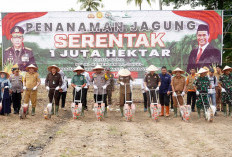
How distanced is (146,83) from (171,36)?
4.98 m

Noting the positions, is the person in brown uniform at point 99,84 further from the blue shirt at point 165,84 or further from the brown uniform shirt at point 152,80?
the blue shirt at point 165,84

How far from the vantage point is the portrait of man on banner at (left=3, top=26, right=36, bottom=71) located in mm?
14766

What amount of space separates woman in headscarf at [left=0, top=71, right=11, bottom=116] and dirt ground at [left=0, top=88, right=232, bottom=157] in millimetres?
347

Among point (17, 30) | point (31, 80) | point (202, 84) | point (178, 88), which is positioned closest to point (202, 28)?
point (202, 84)

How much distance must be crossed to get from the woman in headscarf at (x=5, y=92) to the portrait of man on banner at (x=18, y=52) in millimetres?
4326

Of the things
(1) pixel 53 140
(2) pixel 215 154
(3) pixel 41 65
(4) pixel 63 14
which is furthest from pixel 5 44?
(2) pixel 215 154

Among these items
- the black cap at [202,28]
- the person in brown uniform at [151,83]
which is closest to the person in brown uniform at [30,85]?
the person in brown uniform at [151,83]

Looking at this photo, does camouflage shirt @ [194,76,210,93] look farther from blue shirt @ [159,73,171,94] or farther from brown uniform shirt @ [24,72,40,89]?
brown uniform shirt @ [24,72,40,89]

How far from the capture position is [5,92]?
10.5 m

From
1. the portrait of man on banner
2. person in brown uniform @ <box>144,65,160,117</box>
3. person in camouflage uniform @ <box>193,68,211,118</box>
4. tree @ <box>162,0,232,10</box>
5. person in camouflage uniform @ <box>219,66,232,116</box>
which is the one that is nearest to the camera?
person in camouflage uniform @ <box>193,68,211,118</box>

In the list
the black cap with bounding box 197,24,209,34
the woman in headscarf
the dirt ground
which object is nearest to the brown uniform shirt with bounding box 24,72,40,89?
the woman in headscarf

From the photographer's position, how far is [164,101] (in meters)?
10.9

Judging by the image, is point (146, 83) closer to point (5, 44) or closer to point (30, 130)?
point (30, 130)

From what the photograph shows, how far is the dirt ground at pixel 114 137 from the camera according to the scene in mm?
5949
